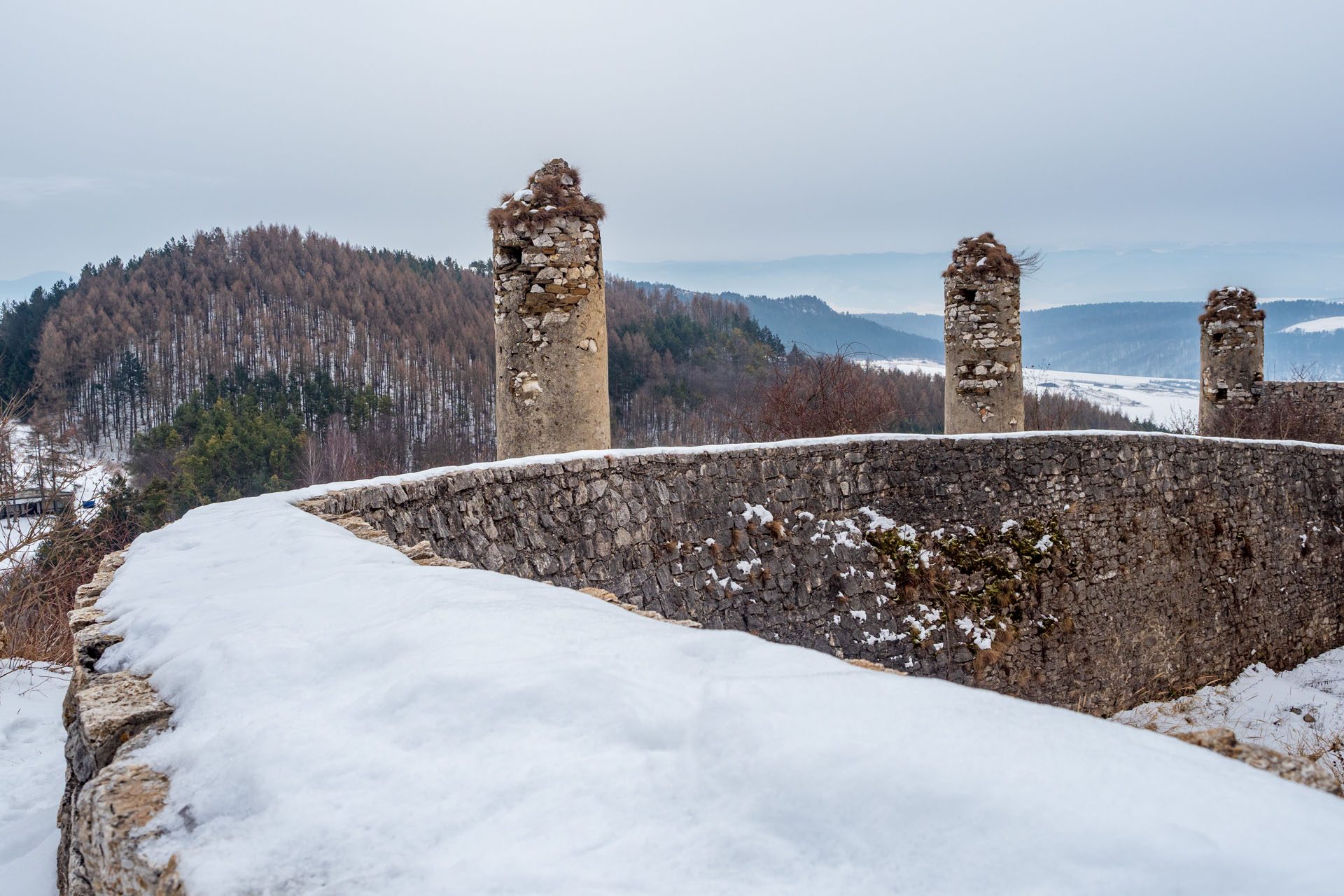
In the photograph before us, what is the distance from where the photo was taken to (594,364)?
24.6 feet

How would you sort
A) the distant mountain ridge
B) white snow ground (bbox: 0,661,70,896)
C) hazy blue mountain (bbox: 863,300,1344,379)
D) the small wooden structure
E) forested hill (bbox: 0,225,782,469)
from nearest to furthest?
white snow ground (bbox: 0,661,70,896) < the small wooden structure < forested hill (bbox: 0,225,782,469) < hazy blue mountain (bbox: 863,300,1344,379) < the distant mountain ridge

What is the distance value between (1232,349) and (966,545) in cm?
1322

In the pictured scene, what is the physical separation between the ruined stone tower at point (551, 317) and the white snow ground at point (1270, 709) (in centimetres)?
571

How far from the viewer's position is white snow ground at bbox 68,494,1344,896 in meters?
1.20

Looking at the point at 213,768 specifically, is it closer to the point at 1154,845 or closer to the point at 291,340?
the point at 1154,845

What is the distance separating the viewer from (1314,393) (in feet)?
56.6

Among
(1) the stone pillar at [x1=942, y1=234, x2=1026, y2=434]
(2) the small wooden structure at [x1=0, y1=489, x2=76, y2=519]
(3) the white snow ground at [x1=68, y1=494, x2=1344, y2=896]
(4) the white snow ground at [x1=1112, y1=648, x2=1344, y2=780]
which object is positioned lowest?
(4) the white snow ground at [x1=1112, y1=648, x2=1344, y2=780]

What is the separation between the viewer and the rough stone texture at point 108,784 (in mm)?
1498

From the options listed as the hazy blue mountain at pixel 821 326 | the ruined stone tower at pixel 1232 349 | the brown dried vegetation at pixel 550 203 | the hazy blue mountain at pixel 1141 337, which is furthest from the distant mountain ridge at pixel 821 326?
the brown dried vegetation at pixel 550 203

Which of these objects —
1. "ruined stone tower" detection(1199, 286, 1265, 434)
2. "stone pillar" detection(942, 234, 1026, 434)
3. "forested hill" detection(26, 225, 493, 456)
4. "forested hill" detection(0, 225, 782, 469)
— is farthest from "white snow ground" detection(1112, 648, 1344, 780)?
"forested hill" detection(26, 225, 493, 456)

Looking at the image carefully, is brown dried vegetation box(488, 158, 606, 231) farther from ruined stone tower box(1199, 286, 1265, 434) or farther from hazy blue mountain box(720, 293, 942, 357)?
hazy blue mountain box(720, 293, 942, 357)

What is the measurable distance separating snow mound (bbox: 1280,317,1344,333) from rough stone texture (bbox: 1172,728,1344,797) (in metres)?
84.0

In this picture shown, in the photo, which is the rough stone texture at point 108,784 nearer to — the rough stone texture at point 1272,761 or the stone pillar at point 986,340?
the rough stone texture at point 1272,761

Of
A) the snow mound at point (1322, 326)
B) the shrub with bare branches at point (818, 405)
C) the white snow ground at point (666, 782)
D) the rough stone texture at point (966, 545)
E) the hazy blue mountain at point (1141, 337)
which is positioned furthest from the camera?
the hazy blue mountain at point (1141, 337)
